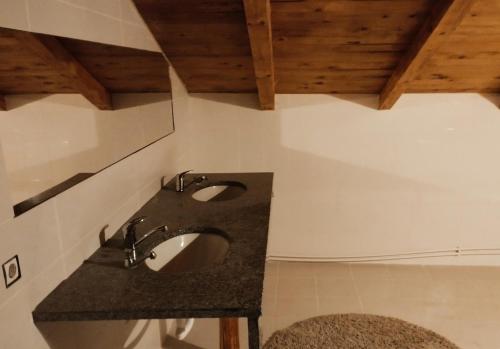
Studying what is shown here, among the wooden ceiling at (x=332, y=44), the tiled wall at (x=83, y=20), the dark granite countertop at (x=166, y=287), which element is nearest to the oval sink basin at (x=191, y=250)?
the dark granite countertop at (x=166, y=287)

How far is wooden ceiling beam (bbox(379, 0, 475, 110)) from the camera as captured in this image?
1.74 metres

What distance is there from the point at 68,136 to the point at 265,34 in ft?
3.39

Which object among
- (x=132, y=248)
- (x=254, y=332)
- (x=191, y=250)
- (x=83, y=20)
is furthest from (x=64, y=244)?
(x=83, y=20)

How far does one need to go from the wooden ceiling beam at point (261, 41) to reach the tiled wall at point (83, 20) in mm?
592

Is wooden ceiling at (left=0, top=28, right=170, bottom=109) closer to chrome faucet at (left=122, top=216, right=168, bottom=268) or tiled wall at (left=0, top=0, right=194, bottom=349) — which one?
tiled wall at (left=0, top=0, right=194, bottom=349)

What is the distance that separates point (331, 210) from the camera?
3.11 m

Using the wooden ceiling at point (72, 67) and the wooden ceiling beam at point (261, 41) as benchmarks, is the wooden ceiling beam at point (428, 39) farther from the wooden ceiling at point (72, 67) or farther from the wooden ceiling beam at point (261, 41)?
the wooden ceiling at point (72, 67)

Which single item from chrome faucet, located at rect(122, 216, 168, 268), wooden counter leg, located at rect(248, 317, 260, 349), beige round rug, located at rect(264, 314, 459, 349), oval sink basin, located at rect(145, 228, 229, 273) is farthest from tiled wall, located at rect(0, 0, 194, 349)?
beige round rug, located at rect(264, 314, 459, 349)

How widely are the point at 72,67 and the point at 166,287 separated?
2.83 ft

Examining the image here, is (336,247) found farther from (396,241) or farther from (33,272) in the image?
(33,272)

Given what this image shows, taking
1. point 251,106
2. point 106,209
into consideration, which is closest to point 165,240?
point 106,209

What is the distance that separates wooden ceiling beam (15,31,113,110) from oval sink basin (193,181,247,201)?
32.9 inches

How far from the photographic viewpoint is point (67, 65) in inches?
54.4

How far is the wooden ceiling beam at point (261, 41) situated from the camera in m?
1.67
